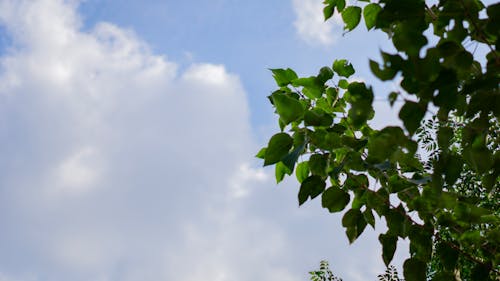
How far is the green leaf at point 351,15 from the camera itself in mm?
2170

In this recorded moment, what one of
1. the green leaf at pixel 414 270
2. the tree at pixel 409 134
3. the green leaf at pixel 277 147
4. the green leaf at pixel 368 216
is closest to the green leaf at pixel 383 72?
the tree at pixel 409 134

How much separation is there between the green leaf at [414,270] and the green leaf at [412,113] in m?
0.68

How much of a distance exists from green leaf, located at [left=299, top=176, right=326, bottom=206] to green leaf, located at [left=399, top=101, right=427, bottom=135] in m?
0.52

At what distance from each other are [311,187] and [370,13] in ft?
2.35

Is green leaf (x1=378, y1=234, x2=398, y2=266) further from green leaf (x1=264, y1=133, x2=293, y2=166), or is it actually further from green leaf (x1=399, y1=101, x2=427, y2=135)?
green leaf (x1=399, y1=101, x2=427, y2=135)

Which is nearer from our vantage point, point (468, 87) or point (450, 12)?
point (468, 87)

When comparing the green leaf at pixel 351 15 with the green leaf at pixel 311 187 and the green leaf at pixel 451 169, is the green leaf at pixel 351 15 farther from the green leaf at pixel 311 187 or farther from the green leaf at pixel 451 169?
the green leaf at pixel 451 169

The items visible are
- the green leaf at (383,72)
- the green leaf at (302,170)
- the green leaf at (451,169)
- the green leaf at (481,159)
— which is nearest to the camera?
the green leaf at (383,72)

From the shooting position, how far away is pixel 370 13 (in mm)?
2094

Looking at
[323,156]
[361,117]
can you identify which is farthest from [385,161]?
[361,117]

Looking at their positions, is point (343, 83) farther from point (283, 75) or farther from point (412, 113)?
point (412, 113)

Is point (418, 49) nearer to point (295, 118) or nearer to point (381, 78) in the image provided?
point (381, 78)

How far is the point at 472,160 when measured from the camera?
1700mm

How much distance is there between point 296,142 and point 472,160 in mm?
533
